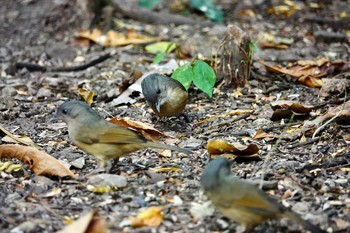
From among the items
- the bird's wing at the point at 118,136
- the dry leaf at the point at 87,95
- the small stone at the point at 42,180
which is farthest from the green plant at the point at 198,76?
the small stone at the point at 42,180

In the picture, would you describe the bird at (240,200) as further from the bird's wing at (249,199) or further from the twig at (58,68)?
the twig at (58,68)

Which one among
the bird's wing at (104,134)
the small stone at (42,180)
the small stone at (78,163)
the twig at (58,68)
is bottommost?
the twig at (58,68)

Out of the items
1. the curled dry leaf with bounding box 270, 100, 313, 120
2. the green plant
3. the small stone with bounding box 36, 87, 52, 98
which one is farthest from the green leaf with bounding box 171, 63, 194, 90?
the small stone with bounding box 36, 87, 52, 98

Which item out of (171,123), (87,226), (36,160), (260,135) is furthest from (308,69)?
(87,226)

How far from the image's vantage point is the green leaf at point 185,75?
7.54 m

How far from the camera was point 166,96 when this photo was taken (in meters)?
7.23

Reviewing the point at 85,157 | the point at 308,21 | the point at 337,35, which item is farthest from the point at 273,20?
the point at 85,157

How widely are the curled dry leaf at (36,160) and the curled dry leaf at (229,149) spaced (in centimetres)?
119

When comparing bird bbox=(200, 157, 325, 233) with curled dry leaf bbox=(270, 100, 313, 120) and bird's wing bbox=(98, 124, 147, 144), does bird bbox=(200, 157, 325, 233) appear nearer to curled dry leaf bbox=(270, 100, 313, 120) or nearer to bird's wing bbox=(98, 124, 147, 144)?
bird's wing bbox=(98, 124, 147, 144)

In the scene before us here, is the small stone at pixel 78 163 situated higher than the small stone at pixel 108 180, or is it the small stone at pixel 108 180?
the small stone at pixel 108 180

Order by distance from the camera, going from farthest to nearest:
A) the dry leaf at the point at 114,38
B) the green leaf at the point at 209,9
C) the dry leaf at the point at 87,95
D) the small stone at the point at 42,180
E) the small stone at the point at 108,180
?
the green leaf at the point at 209,9 → the dry leaf at the point at 114,38 → the dry leaf at the point at 87,95 → the small stone at the point at 42,180 → the small stone at the point at 108,180

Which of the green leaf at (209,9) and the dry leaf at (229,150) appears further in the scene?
the green leaf at (209,9)

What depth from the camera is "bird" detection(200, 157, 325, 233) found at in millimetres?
4492

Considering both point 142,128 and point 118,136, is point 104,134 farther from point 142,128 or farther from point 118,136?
point 142,128
